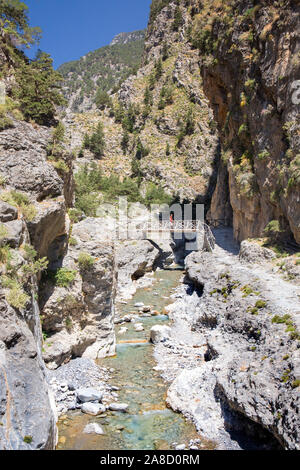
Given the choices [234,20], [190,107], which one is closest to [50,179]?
[234,20]

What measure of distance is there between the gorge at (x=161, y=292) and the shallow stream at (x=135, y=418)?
55mm

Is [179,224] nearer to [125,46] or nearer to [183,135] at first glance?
[183,135]

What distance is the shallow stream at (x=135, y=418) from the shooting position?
938 centimetres

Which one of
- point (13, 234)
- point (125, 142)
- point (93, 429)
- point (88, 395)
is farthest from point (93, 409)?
point (125, 142)

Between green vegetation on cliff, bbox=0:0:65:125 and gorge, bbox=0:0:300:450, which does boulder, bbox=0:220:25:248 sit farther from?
green vegetation on cliff, bbox=0:0:65:125

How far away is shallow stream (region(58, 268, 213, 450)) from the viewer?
9375mm

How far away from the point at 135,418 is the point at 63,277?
582 cm

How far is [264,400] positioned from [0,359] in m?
6.58

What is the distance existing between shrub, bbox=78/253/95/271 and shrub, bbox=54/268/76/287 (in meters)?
0.61

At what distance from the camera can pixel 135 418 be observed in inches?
418

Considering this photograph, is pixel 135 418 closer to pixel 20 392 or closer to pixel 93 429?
pixel 93 429

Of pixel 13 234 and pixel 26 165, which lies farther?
pixel 26 165

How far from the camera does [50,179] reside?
485 inches

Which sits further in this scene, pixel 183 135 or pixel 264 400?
pixel 183 135
